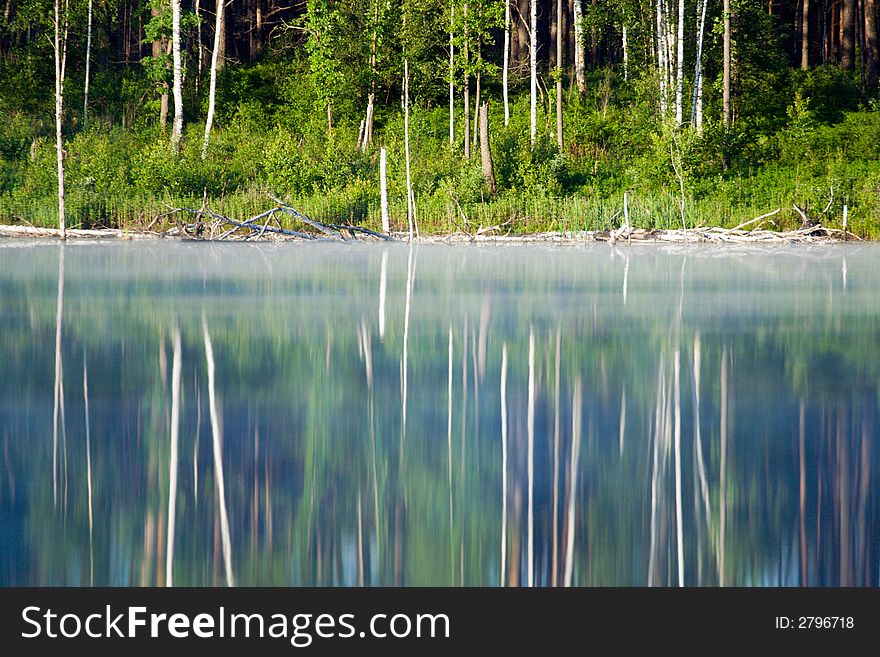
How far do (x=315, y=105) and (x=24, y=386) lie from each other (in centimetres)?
3359

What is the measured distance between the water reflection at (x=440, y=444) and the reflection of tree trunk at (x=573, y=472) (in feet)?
0.05

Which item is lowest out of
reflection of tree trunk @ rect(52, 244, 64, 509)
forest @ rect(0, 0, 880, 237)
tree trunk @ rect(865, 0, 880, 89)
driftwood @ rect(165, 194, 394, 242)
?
reflection of tree trunk @ rect(52, 244, 64, 509)

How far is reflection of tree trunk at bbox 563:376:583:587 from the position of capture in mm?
4082

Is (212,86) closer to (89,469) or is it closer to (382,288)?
(382,288)

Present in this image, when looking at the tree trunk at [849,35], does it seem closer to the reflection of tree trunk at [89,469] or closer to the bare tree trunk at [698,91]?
the bare tree trunk at [698,91]

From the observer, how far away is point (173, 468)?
5.39 meters

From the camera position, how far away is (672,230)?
29188 millimetres

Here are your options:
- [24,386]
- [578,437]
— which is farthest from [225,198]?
[578,437]

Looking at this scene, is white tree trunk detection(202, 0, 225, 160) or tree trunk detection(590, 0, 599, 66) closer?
white tree trunk detection(202, 0, 225, 160)

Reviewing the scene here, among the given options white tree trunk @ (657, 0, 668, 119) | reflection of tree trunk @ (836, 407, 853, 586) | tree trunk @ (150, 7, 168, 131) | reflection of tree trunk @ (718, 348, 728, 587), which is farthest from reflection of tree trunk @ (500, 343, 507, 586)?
tree trunk @ (150, 7, 168, 131)

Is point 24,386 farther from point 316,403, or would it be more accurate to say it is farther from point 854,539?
point 854,539

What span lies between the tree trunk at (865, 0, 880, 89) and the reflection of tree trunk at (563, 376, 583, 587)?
3782cm

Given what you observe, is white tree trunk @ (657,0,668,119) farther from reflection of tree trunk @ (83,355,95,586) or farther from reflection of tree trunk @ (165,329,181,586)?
reflection of tree trunk @ (83,355,95,586)

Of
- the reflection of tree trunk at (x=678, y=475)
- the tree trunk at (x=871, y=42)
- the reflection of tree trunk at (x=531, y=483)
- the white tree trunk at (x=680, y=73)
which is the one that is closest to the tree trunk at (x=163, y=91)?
the white tree trunk at (x=680, y=73)
